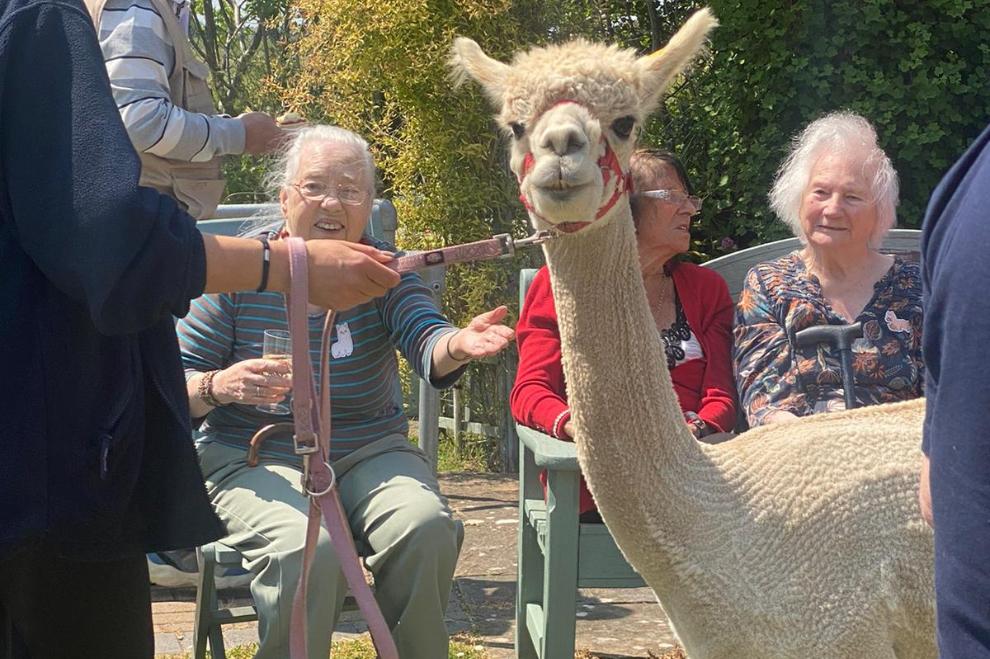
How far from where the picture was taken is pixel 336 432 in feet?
10.6

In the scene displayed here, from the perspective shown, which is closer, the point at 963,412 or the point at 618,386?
the point at 963,412

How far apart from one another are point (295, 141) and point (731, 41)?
3.28 m

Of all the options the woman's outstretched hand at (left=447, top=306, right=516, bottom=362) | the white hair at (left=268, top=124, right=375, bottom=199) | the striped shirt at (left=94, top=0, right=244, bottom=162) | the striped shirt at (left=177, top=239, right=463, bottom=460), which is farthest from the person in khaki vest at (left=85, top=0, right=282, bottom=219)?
the woman's outstretched hand at (left=447, top=306, right=516, bottom=362)

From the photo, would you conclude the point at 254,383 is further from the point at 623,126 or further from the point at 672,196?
the point at 672,196

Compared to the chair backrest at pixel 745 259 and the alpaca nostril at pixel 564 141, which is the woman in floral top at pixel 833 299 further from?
the alpaca nostril at pixel 564 141

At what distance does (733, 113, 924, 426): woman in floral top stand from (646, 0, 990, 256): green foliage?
238 centimetres

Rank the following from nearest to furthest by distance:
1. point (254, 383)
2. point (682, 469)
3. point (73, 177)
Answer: point (73, 177), point (682, 469), point (254, 383)

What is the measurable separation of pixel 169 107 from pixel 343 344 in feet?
3.32

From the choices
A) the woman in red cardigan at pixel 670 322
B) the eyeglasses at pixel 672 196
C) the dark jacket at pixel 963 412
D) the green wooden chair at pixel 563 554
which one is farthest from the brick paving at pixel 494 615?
the dark jacket at pixel 963 412

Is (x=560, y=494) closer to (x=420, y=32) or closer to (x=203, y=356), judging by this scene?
(x=203, y=356)

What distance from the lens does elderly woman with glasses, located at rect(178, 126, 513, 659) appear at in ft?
9.43

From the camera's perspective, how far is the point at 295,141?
344 cm

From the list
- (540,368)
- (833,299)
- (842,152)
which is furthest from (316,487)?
(842,152)

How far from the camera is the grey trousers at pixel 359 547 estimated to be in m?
2.86
